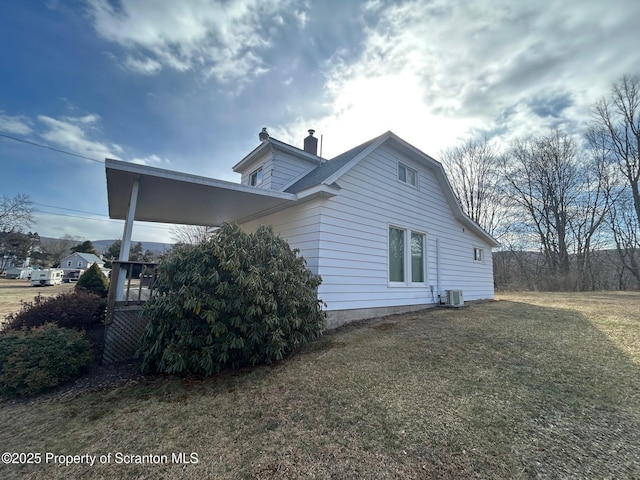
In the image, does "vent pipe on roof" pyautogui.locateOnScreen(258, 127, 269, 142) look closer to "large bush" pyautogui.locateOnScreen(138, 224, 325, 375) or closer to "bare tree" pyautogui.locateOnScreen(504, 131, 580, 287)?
"large bush" pyautogui.locateOnScreen(138, 224, 325, 375)

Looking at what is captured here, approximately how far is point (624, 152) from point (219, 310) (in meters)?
26.7

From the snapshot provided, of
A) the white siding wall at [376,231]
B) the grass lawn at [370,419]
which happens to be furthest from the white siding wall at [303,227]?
the grass lawn at [370,419]

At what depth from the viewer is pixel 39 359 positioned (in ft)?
12.0

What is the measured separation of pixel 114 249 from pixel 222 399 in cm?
3605

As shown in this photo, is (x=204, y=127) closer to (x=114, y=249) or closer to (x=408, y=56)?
(x=408, y=56)

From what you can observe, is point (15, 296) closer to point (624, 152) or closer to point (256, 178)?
point (256, 178)

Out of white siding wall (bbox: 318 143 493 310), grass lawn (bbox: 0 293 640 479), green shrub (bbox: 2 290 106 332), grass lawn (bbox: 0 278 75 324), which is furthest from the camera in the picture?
→ grass lawn (bbox: 0 278 75 324)

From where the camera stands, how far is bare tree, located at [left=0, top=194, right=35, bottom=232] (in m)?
25.6

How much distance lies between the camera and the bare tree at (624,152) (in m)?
17.8

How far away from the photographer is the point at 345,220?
23.0ft

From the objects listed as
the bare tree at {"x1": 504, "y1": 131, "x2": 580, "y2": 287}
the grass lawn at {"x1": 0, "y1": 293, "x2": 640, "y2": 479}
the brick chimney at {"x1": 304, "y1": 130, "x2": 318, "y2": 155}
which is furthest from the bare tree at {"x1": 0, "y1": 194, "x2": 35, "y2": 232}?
the bare tree at {"x1": 504, "y1": 131, "x2": 580, "y2": 287}

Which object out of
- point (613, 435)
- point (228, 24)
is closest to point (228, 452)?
point (613, 435)

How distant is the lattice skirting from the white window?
20.0 feet

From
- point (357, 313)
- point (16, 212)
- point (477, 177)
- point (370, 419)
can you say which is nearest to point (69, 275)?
point (16, 212)
